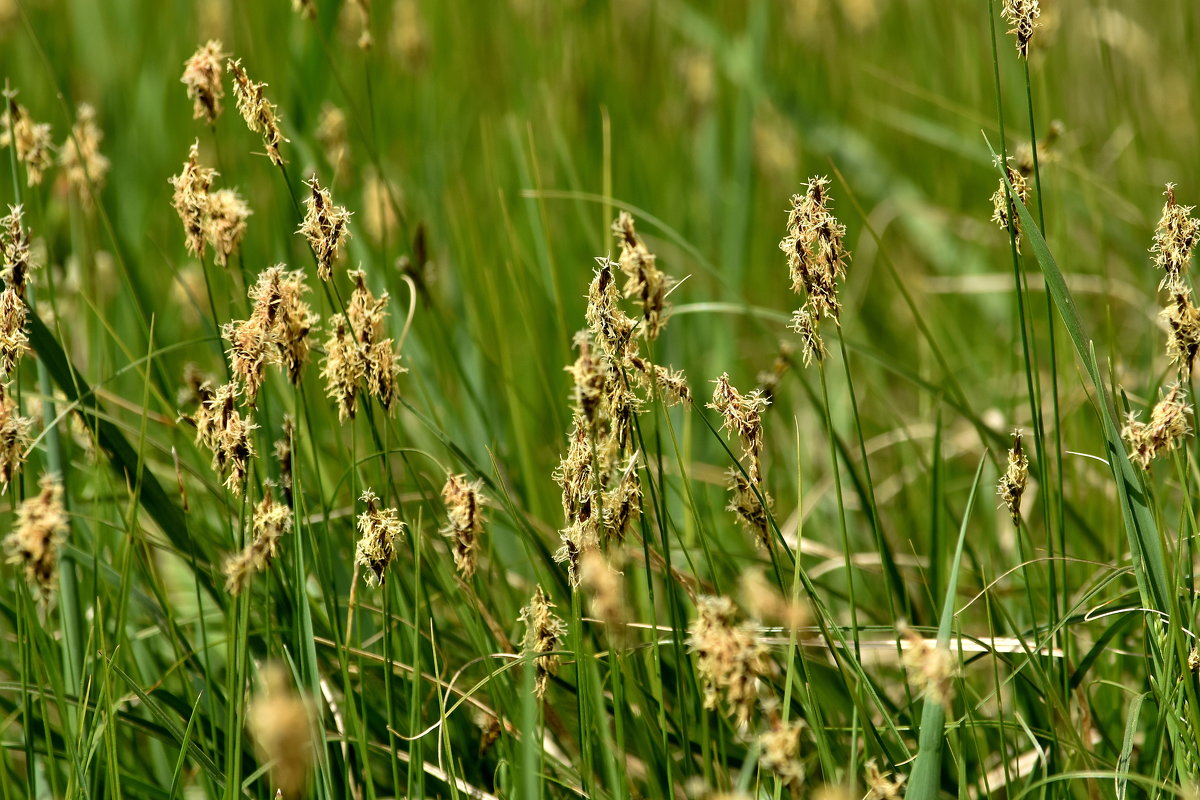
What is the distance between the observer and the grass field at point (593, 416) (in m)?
0.99

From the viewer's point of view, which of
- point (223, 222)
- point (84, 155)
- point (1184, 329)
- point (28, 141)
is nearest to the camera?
point (1184, 329)

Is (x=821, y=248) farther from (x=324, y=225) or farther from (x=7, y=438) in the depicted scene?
(x=7, y=438)

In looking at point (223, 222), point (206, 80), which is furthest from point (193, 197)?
point (206, 80)

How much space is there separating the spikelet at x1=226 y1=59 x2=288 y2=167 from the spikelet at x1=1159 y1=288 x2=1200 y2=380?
0.76 m

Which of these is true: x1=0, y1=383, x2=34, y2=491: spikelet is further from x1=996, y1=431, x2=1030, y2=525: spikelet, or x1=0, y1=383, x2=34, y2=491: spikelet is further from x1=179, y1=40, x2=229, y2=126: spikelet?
x1=996, y1=431, x2=1030, y2=525: spikelet

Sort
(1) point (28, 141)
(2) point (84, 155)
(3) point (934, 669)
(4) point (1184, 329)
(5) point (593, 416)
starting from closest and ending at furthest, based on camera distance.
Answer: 1. (3) point (934, 669)
2. (5) point (593, 416)
3. (4) point (1184, 329)
4. (1) point (28, 141)
5. (2) point (84, 155)

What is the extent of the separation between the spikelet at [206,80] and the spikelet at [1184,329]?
2.88ft

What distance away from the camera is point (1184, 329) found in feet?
3.18

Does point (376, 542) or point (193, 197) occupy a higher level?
point (193, 197)

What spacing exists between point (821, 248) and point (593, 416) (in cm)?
25

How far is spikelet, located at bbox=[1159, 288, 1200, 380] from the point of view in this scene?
3.16 ft

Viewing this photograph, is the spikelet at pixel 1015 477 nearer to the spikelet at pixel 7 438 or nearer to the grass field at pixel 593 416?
the grass field at pixel 593 416

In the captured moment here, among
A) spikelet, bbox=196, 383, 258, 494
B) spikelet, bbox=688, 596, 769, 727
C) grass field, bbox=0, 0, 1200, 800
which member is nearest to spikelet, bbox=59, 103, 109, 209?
grass field, bbox=0, 0, 1200, 800

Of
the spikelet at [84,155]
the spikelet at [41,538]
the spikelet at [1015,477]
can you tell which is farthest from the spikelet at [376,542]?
the spikelet at [84,155]
